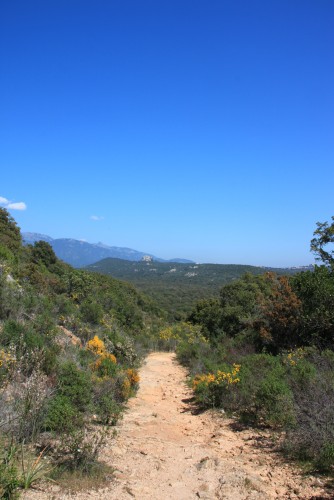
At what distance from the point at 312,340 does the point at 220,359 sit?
318cm

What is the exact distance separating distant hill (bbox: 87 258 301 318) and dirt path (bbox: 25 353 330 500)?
105ft

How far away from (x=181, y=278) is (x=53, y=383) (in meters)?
108

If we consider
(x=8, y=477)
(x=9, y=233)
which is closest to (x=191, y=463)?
(x=8, y=477)

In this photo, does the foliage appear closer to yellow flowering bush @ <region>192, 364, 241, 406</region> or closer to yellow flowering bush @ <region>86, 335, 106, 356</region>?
yellow flowering bush @ <region>192, 364, 241, 406</region>

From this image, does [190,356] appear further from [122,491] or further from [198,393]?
[122,491]

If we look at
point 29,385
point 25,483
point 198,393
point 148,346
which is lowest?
point 148,346

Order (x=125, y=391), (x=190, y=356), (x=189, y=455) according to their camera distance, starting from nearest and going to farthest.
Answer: (x=189, y=455)
(x=125, y=391)
(x=190, y=356)

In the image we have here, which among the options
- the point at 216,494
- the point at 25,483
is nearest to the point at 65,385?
the point at 25,483

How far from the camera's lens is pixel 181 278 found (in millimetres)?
114062

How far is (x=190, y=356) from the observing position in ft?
51.6

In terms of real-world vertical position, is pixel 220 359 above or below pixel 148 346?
above

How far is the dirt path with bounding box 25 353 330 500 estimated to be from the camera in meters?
4.58

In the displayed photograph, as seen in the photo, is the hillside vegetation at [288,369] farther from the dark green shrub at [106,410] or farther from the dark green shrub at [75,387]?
the dark green shrub at [75,387]

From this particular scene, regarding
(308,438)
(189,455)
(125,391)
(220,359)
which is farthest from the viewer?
(220,359)
